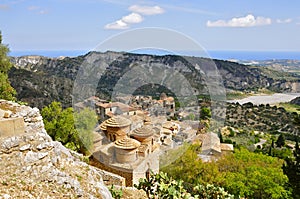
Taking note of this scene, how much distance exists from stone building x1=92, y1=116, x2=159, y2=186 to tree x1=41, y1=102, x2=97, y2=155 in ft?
6.48

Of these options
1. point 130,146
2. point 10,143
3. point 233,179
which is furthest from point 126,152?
point 233,179

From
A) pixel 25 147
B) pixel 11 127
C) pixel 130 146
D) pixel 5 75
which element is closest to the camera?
pixel 25 147

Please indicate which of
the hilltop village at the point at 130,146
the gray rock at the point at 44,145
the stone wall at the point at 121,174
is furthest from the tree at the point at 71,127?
the gray rock at the point at 44,145

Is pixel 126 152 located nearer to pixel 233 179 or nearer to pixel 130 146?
pixel 130 146

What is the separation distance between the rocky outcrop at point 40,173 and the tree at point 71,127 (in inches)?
339

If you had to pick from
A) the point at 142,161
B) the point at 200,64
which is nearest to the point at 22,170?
the point at 142,161

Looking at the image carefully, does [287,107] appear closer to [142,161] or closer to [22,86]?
[22,86]

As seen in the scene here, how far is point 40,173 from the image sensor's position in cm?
480

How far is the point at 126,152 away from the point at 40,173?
20.7 feet

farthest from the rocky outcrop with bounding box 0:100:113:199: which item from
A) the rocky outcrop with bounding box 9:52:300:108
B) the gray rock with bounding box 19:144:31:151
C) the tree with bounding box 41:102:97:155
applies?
the rocky outcrop with bounding box 9:52:300:108

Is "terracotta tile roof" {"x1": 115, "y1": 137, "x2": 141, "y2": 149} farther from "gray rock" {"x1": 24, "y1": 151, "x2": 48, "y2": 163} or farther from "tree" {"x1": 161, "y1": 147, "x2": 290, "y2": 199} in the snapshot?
"gray rock" {"x1": 24, "y1": 151, "x2": 48, "y2": 163}

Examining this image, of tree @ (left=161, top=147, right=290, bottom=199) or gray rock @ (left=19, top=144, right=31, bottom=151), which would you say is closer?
gray rock @ (left=19, top=144, right=31, bottom=151)

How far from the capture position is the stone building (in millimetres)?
10836

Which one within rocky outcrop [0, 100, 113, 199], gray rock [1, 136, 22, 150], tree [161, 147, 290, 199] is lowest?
tree [161, 147, 290, 199]
